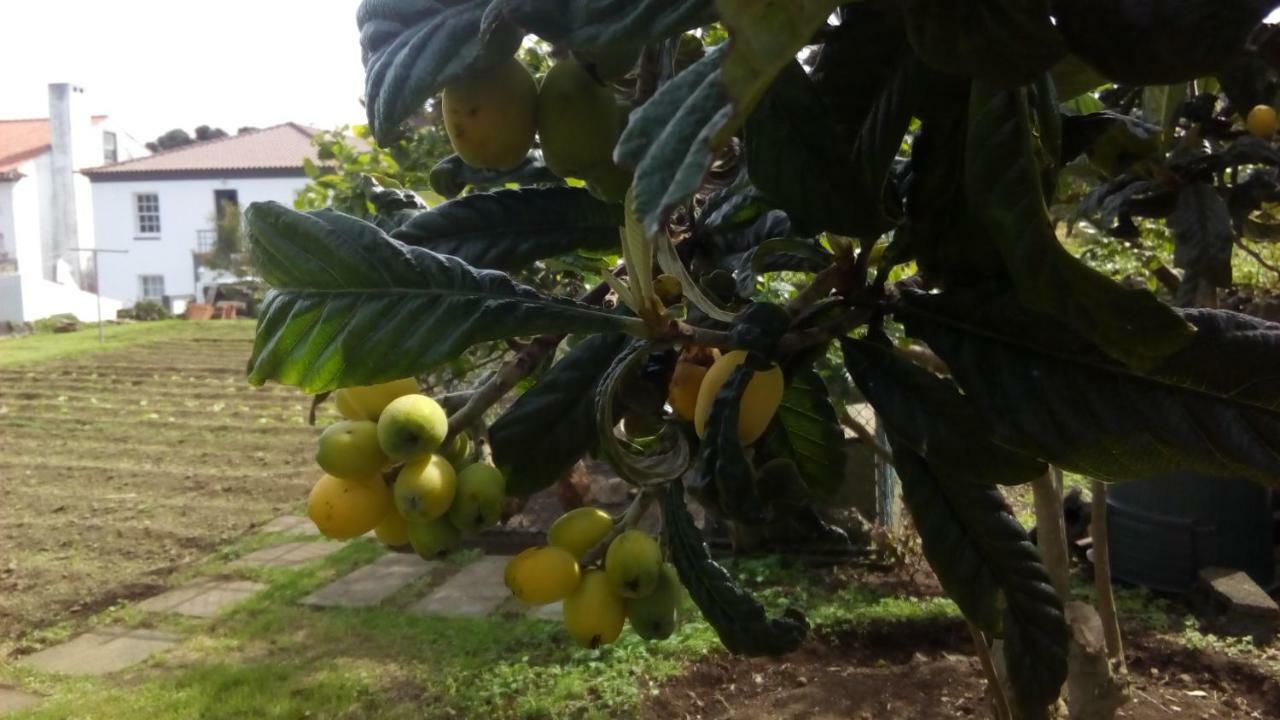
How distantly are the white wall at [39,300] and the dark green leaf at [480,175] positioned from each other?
20225 millimetres

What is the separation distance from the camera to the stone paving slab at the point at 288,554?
5.45m

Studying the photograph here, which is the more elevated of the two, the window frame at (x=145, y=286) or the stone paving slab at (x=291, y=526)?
the window frame at (x=145, y=286)

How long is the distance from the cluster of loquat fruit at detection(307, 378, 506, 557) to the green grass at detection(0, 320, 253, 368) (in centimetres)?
1368

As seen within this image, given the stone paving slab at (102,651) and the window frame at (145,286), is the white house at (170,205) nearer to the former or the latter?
the window frame at (145,286)

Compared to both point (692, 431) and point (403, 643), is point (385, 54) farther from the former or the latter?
point (403, 643)

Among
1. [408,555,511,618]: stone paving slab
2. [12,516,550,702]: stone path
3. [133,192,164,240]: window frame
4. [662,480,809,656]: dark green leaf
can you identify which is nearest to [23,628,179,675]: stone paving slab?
[12,516,550,702]: stone path

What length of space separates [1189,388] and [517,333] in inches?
17.5

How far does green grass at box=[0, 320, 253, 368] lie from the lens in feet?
43.9

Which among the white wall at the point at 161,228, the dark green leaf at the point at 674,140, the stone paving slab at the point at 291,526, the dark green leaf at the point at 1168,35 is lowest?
the stone paving slab at the point at 291,526

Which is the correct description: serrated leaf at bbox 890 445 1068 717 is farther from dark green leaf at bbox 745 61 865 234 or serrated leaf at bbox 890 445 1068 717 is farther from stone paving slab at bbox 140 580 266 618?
stone paving slab at bbox 140 580 266 618

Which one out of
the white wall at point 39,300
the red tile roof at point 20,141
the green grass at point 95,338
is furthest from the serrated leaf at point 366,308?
the red tile roof at point 20,141

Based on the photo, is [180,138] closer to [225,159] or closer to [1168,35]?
[225,159]

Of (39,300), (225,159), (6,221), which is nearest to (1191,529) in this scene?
(39,300)

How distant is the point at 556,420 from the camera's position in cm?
90
